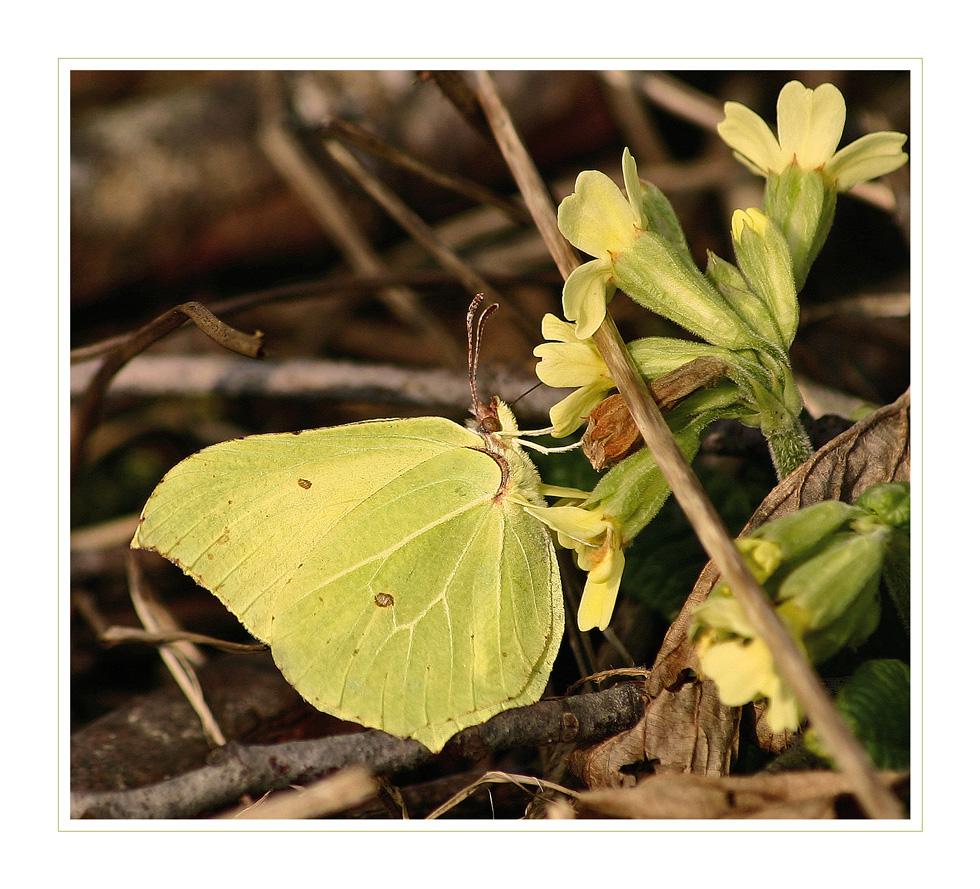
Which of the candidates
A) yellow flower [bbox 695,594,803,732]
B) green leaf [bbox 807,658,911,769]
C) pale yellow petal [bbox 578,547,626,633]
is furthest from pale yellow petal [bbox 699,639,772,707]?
pale yellow petal [bbox 578,547,626,633]

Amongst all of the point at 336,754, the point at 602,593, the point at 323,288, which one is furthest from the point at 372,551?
the point at 323,288

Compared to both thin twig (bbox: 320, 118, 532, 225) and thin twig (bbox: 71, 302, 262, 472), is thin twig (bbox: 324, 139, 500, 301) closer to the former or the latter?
thin twig (bbox: 320, 118, 532, 225)

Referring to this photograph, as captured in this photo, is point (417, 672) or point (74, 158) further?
point (74, 158)
